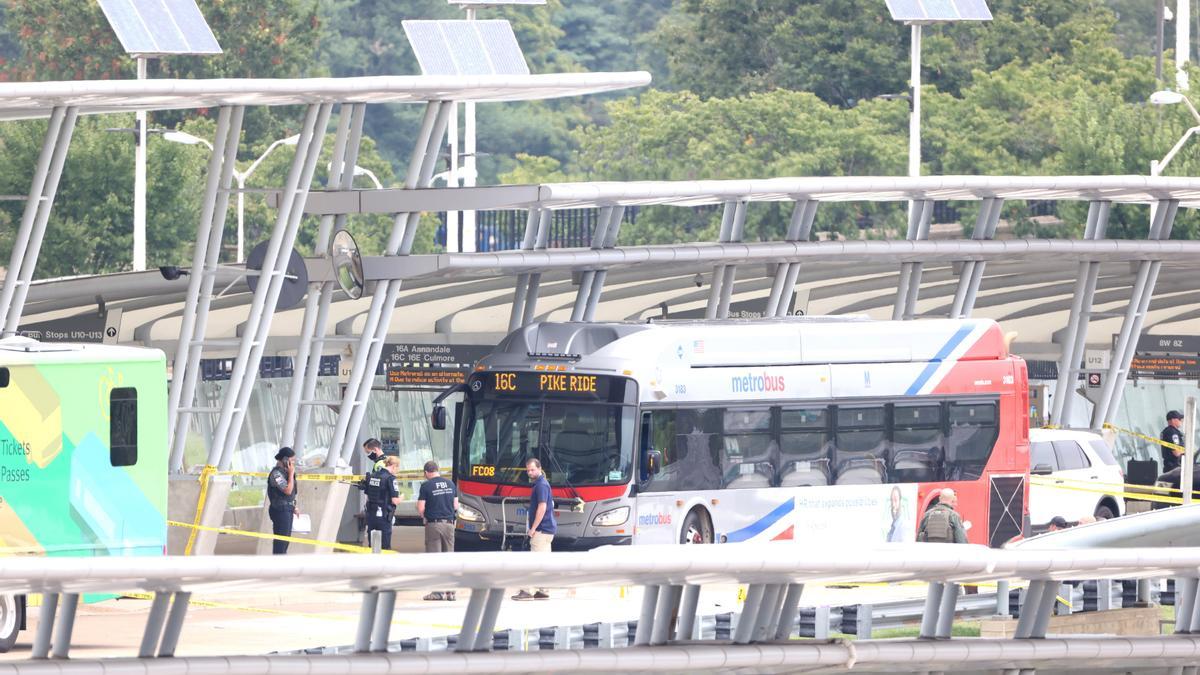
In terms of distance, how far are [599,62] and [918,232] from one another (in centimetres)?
8262

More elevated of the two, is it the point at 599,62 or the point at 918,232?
the point at 918,232

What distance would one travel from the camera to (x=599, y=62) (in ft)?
366

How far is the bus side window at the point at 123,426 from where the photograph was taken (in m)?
19.8

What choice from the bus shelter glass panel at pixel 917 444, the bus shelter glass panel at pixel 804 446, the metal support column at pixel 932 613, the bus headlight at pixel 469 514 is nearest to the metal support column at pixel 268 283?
the bus headlight at pixel 469 514

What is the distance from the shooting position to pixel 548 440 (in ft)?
80.8

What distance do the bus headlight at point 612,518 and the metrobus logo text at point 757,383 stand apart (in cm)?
180

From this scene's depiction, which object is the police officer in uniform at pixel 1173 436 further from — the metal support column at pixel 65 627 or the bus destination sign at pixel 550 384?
the metal support column at pixel 65 627

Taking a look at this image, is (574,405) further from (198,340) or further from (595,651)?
(595,651)

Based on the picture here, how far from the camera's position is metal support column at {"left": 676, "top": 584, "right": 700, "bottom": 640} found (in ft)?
39.8

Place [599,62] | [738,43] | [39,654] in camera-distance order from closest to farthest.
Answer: [39,654] < [738,43] < [599,62]

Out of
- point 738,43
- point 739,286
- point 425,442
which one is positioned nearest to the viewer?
point 739,286

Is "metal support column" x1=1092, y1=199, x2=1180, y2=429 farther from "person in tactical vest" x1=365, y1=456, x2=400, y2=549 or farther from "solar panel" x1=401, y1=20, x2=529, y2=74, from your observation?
"solar panel" x1=401, y1=20, x2=529, y2=74

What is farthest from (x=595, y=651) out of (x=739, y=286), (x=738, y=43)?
(x=738, y=43)

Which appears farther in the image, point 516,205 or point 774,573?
point 516,205
